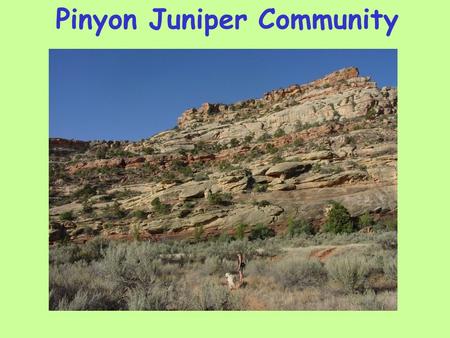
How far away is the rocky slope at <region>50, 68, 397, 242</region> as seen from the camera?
76.7 ft

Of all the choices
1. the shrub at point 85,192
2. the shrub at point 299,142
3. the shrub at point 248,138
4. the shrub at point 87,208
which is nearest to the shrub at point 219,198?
the shrub at point 87,208

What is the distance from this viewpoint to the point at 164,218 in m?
24.2

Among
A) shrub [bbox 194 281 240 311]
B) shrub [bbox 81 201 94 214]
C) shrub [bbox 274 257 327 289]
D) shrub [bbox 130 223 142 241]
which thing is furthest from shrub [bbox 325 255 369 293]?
shrub [bbox 81 201 94 214]

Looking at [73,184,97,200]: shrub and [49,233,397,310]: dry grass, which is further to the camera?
[73,184,97,200]: shrub

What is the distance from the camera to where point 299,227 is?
69.9 feet

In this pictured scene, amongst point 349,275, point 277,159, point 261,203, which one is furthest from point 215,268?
point 277,159

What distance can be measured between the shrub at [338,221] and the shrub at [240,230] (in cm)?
422

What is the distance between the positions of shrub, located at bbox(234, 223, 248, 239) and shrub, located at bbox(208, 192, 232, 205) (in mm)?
2896

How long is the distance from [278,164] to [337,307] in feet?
74.6

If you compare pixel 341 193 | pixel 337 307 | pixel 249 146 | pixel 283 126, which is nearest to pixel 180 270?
pixel 337 307

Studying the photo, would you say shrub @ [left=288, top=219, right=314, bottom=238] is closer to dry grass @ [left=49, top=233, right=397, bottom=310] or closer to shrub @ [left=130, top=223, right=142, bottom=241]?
shrub @ [left=130, top=223, right=142, bottom=241]

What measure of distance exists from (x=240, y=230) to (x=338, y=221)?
5003 millimetres

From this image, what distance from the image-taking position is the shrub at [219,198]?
24.7 meters

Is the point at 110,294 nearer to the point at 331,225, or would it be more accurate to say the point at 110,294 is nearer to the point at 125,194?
the point at 331,225
